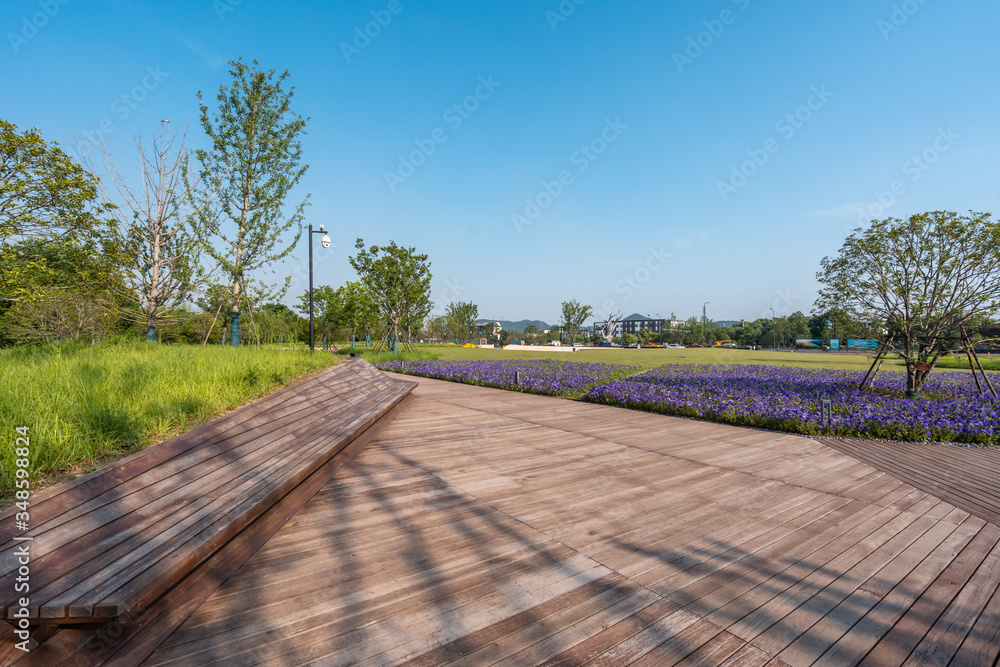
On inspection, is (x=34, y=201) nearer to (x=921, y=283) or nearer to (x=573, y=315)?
(x=921, y=283)

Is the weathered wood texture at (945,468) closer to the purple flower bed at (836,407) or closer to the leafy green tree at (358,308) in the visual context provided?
the purple flower bed at (836,407)

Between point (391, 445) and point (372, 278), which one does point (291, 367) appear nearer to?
point (391, 445)

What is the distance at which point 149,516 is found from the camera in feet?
6.93

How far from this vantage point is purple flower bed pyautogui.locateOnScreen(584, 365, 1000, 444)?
6.14m

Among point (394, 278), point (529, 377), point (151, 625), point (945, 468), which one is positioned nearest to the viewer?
point (151, 625)

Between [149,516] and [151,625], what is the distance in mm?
530

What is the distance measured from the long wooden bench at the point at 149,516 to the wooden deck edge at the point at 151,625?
7 centimetres

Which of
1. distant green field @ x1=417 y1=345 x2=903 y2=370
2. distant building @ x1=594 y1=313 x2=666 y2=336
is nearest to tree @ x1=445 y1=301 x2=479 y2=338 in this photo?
distant green field @ x1=417 y1=345 x2=903 y2=370

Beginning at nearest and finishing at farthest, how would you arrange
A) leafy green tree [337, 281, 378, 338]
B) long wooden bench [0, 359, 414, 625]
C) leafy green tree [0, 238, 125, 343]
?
long wooden bench [0, 359, 414, 625], leafy green tree [0, 238, 125, 343], leafy green tree [337, 281, 378, 338]

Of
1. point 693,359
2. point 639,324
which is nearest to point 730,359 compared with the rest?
point 693,359

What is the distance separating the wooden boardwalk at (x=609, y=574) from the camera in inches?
73.4

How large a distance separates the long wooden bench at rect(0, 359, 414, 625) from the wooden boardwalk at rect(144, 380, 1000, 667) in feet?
1.26

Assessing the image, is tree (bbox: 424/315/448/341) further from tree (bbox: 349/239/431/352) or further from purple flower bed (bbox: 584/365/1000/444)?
purple flower bed (bbox: 584/365/1000/444)

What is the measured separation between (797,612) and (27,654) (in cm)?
354
